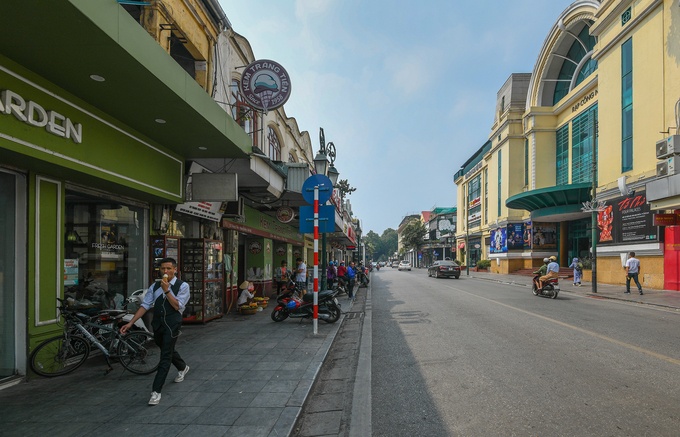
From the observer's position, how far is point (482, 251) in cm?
5081

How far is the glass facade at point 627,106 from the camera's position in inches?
861

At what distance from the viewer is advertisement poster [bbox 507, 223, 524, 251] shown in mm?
39312

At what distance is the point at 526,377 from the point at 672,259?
17579 millimetres

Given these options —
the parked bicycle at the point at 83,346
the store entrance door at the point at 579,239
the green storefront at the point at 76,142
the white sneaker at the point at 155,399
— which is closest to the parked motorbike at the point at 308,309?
the green storefront at the point at 76,142

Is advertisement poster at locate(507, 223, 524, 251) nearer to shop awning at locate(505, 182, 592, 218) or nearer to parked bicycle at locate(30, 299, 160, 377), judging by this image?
shop awning at locate(505, 182, 592, 218)

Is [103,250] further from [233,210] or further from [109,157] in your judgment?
[233,210]

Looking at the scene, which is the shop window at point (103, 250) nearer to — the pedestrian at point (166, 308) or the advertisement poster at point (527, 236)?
the pedestrian at point (166, 308)

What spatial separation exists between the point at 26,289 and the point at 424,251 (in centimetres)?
8714

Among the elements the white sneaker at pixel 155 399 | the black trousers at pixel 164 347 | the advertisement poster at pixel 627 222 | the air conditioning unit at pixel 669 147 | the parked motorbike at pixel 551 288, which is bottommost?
the parked motorbike at pixel 551 288

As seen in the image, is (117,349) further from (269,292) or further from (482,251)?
(482,251)

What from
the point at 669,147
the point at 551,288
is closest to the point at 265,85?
the point at 551,288

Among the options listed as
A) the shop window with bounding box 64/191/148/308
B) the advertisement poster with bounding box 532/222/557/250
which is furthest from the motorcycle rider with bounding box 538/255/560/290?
the advertisement poster with bounding box 532/222/557/250

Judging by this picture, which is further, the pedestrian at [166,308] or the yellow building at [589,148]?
the yellow building at [589,148]

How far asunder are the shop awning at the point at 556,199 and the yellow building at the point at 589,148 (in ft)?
0.26
